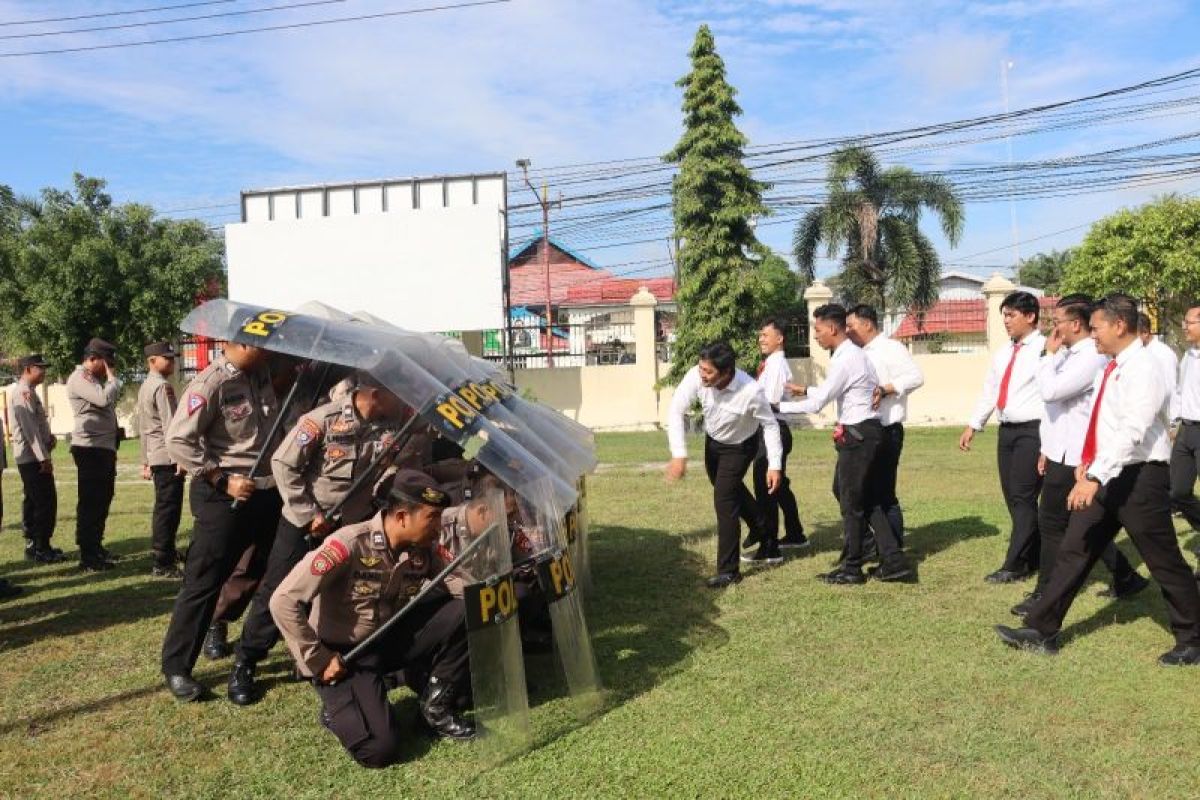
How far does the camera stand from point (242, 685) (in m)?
4.64

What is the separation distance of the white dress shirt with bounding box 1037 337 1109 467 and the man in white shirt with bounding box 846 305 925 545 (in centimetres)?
106

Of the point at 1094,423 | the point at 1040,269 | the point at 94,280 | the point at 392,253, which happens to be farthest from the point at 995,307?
the point at 1040,269

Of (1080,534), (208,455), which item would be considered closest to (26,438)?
(208,455)

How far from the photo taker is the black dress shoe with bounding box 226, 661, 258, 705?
4.61 meters

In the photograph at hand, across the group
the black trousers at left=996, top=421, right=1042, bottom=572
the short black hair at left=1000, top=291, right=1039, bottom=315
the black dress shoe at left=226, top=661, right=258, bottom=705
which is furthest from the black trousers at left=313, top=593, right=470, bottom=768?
the short black hair at left=1000, top=291, right=1039, bottom=315

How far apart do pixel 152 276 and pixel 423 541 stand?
22691mm

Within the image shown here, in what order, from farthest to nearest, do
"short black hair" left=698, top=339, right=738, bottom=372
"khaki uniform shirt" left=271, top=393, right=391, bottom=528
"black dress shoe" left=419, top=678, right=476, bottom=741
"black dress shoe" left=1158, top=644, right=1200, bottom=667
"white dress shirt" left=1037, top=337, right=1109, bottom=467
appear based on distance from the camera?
"short black hair" left=698, top=339, right=738, bottom=372
"white dress shirt" left=1037, top=337, right=1109, bottom=467
"black dress shoe" left=1158, top=644, right=1200, bottom=667
"khaki uniform shirt" left=271, top=393, right=391, bottom=528
"black dress shoe" left=419, top=678, right=476, bottom=741

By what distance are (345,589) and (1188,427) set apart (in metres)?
6.73

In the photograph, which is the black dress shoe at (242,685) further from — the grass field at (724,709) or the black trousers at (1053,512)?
the black trousers at (1053,512)

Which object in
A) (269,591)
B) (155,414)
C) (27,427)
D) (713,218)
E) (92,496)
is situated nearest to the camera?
(269,591)

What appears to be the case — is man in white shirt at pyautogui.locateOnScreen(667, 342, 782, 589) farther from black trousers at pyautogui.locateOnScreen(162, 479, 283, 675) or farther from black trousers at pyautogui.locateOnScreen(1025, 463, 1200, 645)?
black trousers at pyautogui.locateOnScreen(162, 479, 283, 675)

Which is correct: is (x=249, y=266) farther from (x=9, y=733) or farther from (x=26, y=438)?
(x=9, y=733)

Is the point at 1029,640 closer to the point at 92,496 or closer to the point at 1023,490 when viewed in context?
the point at 1023,490

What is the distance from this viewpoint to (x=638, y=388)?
71.5ft
